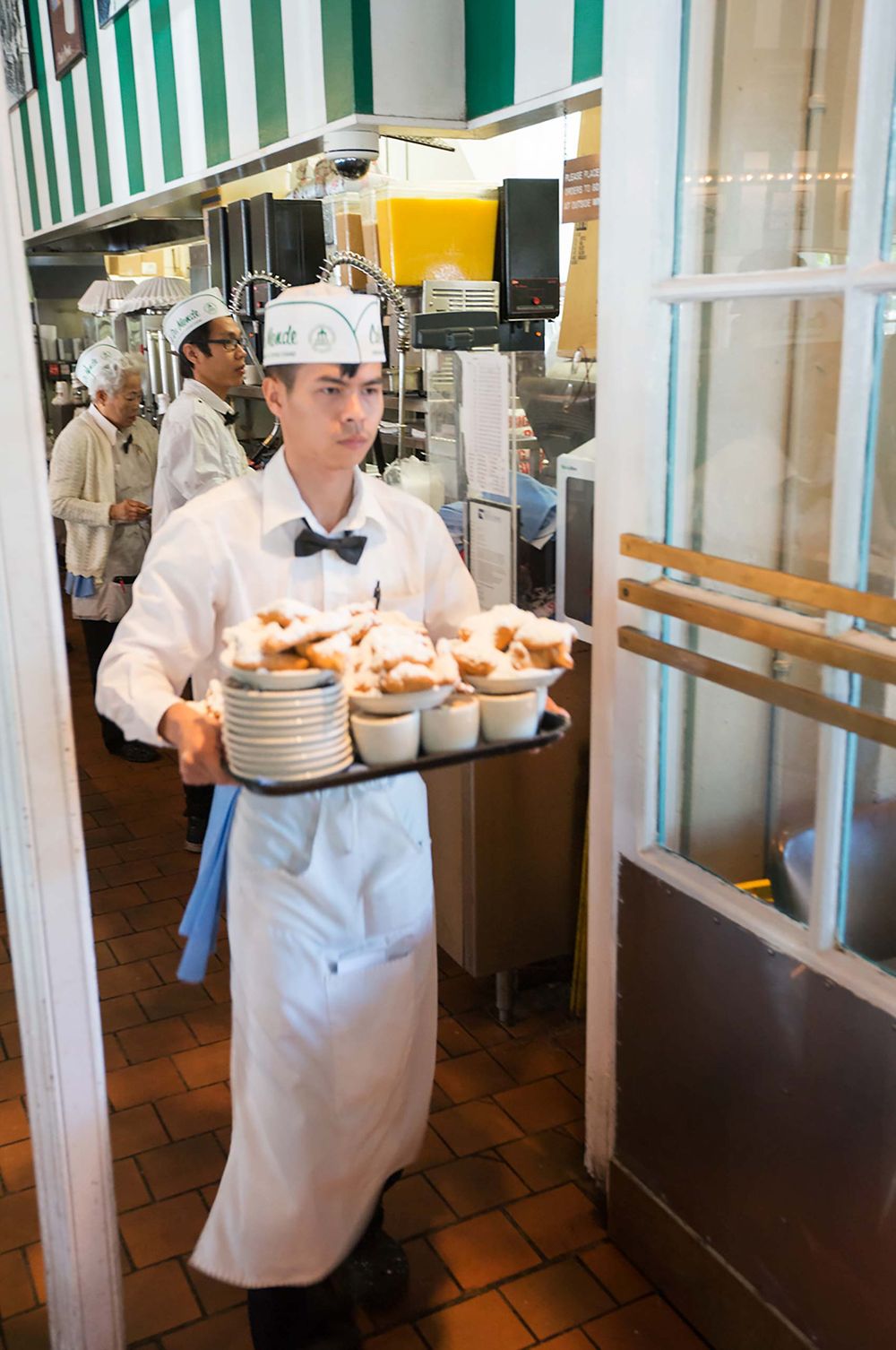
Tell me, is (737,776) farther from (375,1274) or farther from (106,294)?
(106,294)

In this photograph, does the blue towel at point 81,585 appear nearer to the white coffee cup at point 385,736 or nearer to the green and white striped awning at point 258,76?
the green and white striped awning at point 258,76

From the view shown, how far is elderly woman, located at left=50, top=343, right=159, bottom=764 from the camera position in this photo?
4.68m

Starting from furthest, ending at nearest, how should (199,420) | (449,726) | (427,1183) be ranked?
(199,420) < (427,1183) < (449,726)

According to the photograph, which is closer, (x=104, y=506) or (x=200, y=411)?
(x=200, y=411)

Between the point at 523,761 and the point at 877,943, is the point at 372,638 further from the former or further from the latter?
the point at 523,761

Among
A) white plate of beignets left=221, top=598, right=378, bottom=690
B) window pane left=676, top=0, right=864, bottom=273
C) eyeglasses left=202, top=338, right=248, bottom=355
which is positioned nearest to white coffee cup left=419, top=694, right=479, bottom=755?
white plate of beignets left=221, top=598, right=378, bottom=690

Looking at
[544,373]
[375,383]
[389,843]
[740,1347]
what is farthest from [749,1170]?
[544,373]

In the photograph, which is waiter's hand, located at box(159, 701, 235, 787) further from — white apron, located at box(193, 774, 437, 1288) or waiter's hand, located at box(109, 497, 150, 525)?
waiter's hand, located at box(109, 497, 150, 525)

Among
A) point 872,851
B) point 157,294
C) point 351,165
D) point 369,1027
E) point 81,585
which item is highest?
point 351,165

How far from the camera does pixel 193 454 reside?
12.6 ft

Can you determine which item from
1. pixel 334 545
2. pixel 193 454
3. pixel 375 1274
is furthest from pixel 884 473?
pixel 193 454

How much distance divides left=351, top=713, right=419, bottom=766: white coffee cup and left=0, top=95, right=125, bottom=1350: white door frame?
403 mm

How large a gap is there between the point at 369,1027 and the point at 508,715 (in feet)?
2.10

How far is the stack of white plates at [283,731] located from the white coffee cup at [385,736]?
5cm
